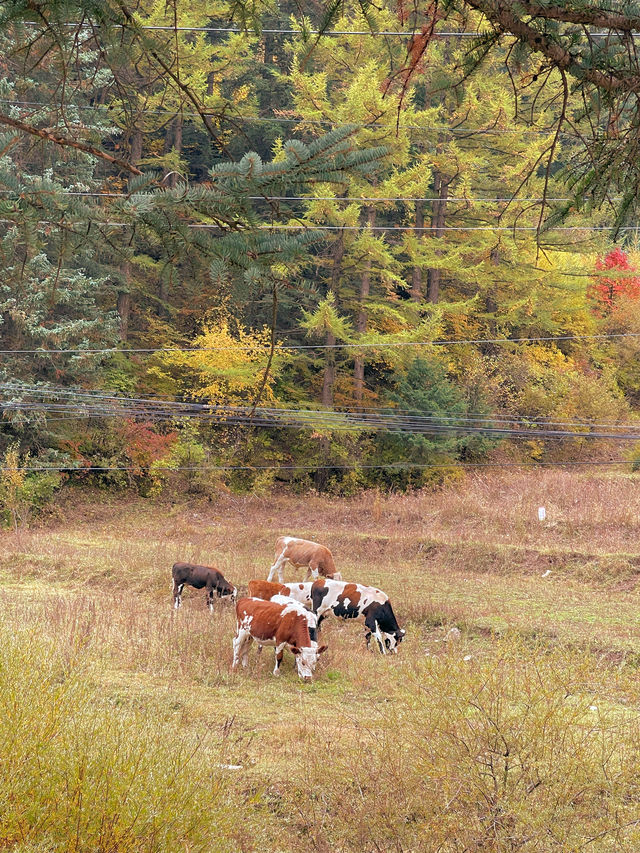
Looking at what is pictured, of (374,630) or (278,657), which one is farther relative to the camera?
(374,630)

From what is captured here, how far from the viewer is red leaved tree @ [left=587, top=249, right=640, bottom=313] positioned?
35.5 m

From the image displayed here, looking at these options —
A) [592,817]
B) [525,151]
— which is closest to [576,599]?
[592,817]

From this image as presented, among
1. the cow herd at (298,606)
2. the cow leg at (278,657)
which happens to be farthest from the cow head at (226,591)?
the cow leg at (278,657)

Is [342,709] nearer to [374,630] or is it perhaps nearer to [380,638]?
[380,638]

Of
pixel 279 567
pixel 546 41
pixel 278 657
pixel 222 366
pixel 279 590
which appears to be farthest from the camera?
pixel 222 366

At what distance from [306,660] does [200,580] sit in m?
4.35

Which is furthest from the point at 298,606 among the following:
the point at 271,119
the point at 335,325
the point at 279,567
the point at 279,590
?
the point at 335,325

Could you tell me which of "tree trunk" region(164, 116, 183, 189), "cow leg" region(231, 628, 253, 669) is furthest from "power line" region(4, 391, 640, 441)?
"cow leg" region(231, 628, 253, 669)

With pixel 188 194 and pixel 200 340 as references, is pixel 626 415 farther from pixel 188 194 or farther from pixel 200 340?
pixel 188 194

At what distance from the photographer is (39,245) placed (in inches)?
157

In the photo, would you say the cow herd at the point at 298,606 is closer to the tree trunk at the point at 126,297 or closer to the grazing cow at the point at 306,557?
the grazing cow at the point at 306,557

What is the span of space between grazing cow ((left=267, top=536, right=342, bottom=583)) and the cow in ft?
8.56

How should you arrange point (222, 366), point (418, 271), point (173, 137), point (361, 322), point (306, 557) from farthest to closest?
point (173, 137), point (418, 271), point (361, 322), point (222, 366), point (306, 557)

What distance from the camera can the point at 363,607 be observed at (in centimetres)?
1301
